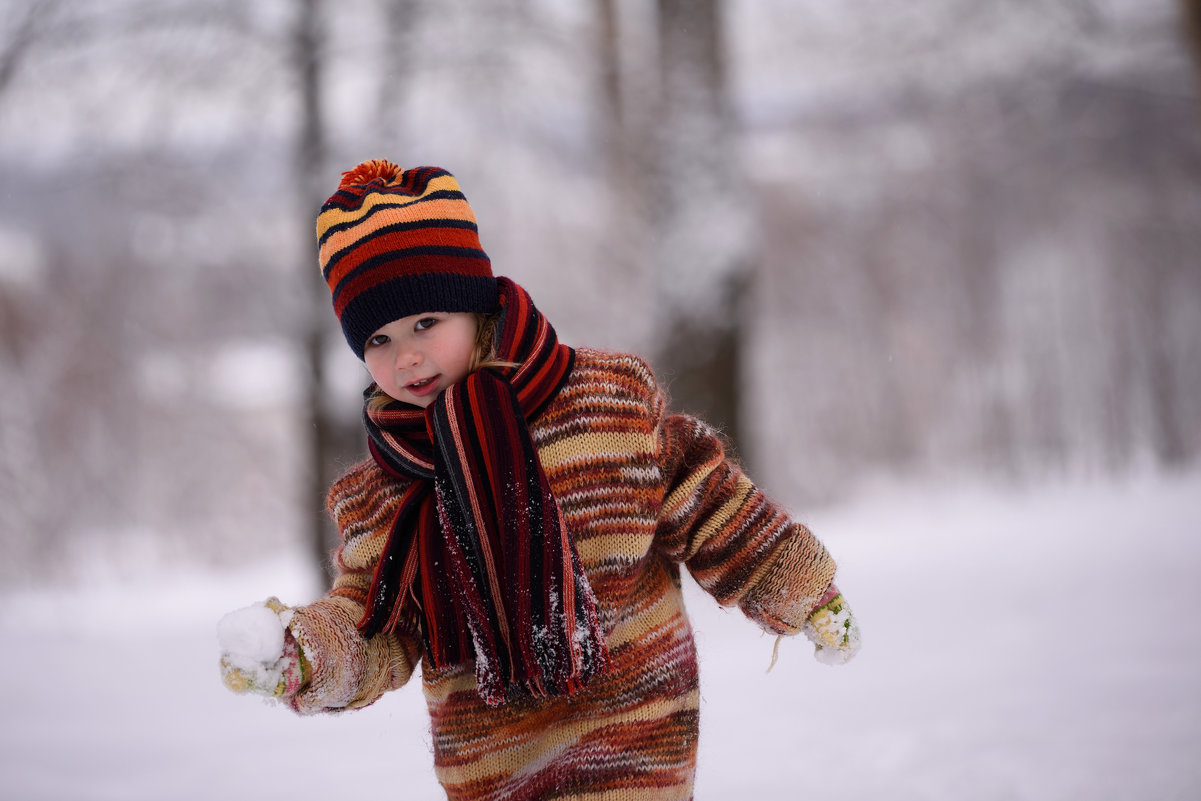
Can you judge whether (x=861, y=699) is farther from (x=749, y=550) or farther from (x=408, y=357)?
(x=408, y=357)

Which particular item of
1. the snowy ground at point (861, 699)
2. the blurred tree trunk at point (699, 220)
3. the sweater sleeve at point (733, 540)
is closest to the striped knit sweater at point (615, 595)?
the sweater sleeve at point (733, 540)

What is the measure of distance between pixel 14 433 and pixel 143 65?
90.0 inches

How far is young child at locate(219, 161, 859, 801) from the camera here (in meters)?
1.75

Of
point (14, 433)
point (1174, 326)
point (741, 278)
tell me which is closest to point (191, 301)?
point (14, 433)

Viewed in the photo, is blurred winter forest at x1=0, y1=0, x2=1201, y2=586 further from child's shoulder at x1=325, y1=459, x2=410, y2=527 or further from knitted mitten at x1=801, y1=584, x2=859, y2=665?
knitted mitten at x1=801, y1=584, x2=859, y2=665

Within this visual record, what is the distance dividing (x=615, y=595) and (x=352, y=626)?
0.47 m

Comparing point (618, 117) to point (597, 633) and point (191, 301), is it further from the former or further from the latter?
point (597, 633)

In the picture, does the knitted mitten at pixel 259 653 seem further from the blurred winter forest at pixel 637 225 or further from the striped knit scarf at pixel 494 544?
the blurred winter forest at pixel 637 225

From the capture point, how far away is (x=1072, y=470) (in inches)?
308

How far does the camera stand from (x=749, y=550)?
1.96 meters

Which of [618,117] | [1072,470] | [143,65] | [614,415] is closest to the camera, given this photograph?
[614,415]

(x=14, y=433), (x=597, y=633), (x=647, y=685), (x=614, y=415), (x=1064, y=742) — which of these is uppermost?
(x=14, y=433)

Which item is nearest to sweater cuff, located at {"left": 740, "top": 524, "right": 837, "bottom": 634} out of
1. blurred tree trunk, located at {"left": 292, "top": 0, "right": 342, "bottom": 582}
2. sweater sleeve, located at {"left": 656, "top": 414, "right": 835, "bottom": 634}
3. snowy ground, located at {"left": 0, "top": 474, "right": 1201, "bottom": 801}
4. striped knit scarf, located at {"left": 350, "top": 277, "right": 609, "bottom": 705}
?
sweater sleeve, located at {"left": 656, "top": 414, "right": 835, "bottom": 634}

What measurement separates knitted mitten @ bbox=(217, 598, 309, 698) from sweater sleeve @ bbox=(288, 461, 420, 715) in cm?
3
